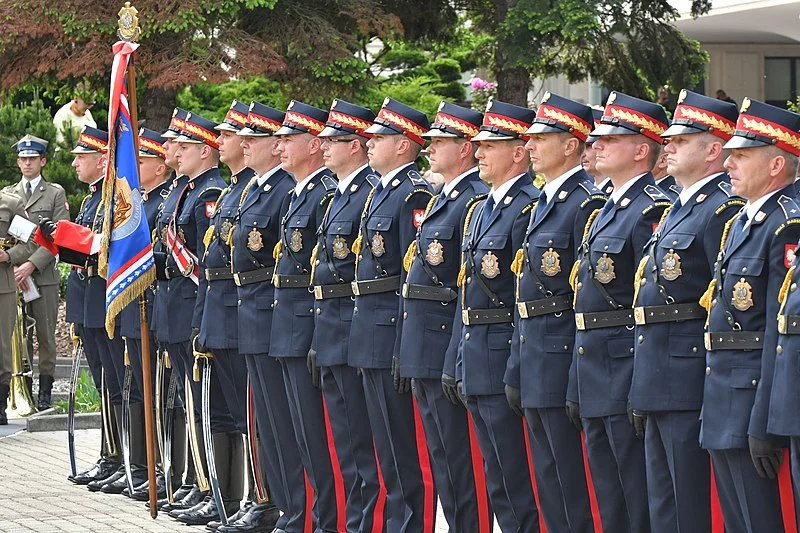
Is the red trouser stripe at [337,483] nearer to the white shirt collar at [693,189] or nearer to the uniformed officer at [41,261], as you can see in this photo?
the white shirt collar at [693,189]

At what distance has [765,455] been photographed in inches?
223

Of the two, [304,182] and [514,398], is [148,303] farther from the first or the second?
[514,398]

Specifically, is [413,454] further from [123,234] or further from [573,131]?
[123,234]

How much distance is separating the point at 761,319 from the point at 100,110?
60.3ft

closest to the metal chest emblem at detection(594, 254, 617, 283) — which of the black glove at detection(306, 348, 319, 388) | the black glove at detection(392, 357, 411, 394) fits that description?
the black glove at detection(392, 357, 411, 394)

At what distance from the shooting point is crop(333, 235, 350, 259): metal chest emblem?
26.9 feet

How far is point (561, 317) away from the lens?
22.7ft

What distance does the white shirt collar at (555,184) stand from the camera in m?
7.04

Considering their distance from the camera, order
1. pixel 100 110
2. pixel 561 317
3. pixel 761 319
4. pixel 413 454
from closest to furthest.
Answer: pixel 761 319 → pixel 561 317 → pixel 413 454 → pixel 100 110

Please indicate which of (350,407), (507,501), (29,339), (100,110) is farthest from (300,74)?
(507,501)

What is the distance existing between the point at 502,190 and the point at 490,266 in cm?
38

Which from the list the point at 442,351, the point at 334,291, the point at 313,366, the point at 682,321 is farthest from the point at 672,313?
the point at 313,366

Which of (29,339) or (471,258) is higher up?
(471,258)

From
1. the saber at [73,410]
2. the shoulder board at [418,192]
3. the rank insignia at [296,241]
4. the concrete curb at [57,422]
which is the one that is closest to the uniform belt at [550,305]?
the shoulder board at [418,192]
